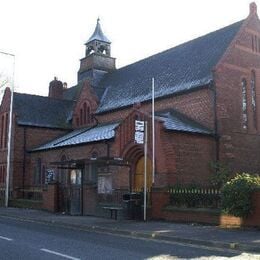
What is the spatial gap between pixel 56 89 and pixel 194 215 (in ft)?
116

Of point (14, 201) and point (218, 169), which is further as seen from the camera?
point (14, 201)

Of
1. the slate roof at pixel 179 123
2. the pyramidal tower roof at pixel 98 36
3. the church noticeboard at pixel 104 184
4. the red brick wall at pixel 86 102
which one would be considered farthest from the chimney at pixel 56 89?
the church noticeboard at pixel 104 184

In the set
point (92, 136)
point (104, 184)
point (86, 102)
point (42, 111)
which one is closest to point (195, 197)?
point (104, 184)

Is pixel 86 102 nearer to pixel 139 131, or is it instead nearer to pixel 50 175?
pixel 50 175

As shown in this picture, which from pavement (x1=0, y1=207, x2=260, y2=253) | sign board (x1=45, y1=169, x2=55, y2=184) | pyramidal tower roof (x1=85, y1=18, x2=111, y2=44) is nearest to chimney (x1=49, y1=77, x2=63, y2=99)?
pyramidal tower roof (x1=85, y1=18, x2=111, y2=44)

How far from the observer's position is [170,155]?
2423 centimetres

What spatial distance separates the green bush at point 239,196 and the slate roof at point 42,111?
86.7 feet

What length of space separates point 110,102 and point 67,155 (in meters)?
5.81

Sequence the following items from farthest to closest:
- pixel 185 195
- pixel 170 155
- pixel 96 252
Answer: pixel 170 155 → pixel 185 195 → pixel 96 252

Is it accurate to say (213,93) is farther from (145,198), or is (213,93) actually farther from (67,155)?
(67,155)

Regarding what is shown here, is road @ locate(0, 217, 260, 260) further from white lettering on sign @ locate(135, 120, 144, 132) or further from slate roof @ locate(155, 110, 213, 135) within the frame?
slate roof @ locate(155, 110, 213, 135)

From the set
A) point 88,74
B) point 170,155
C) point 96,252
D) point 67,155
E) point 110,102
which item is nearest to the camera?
point 96,252

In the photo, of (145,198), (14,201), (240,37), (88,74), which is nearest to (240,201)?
(145,198)

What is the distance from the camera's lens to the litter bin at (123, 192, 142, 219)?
2184 centimetres
